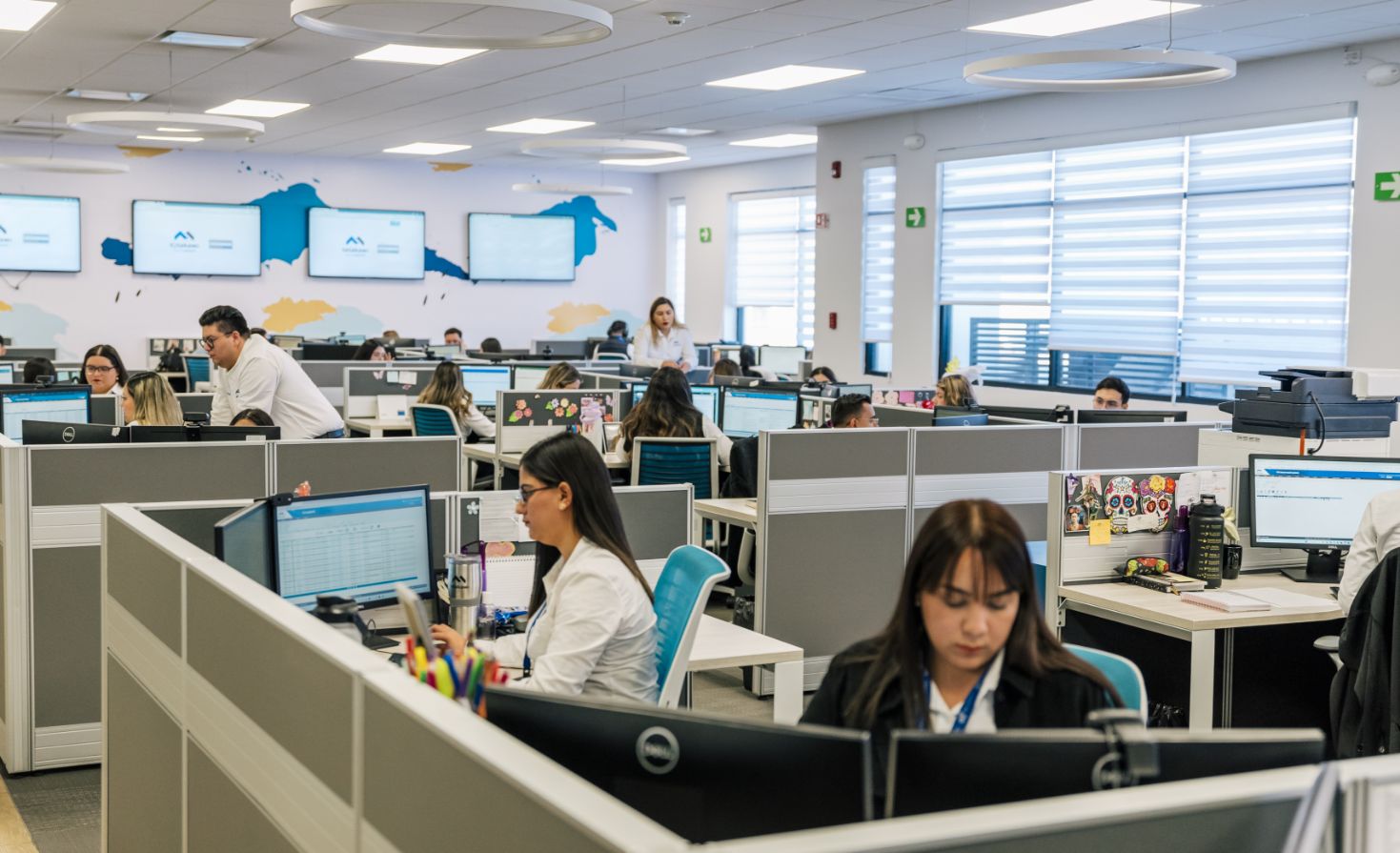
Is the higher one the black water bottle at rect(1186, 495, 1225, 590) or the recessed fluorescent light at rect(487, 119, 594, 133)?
the recessed fluorescent light at rect(487, 119, 594, 133)

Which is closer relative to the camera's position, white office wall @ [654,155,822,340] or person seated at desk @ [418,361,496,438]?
person seated at desk @ [418,361,496,438]

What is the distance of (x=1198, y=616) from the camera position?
12.1ft

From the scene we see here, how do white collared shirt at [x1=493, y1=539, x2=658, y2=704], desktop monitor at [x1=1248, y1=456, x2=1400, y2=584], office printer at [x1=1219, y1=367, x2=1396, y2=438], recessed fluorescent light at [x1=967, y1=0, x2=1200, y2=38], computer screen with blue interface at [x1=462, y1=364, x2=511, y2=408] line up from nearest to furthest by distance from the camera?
white collared shirt at [x1=493, y1=539, x2=658, y2=704] → desktop monitor at [x1=1248, y1=456, x2=1400, y2=584] → office printer at [x1=1219, y1=367, x2=1396, y2=438] → recessed fluorescent light at [x1=967, y1=0, x2=1200, y2=38] → computer screen with blue interface at [x1=462, y1=364, x2=511, y2=408]

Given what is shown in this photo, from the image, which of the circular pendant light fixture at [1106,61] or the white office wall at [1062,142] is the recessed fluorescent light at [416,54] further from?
the white office wall at [1062,142]

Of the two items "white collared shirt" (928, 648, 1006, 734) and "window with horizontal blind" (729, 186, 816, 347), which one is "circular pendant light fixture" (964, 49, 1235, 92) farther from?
"window with horizontal blind" (729, 186, 816, 347)

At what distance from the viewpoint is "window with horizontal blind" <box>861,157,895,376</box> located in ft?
35.9

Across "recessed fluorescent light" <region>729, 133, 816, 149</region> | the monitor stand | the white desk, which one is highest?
"recessed fluorescent light" <region>729, 133, 816, 149</region>

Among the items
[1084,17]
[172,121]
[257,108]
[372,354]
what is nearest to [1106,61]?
[1084,17]

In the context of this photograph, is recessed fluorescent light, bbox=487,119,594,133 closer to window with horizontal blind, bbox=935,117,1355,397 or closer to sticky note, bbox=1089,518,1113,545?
window with horizontal blind, bbox=935,117,1355,397

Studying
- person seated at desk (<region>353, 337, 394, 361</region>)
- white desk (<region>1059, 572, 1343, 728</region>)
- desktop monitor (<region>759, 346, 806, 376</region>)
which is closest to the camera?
white desk (<region>1059, 572, 1343, 728</region>)

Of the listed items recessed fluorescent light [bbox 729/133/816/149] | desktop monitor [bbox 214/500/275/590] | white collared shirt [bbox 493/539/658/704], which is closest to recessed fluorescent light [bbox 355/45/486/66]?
recessed fluorescent light [bbox 729/133/816/149]

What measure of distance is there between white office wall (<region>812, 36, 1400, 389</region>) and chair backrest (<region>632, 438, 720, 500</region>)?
12.1ft

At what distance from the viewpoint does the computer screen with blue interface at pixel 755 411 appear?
7230mm

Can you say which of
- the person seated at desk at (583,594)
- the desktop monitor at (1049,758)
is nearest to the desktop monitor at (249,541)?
the person seated at desk at (583,594)
